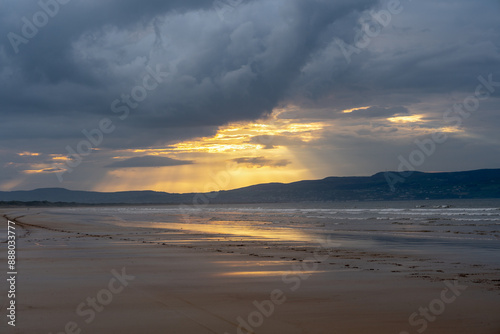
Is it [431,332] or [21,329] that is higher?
[21,329]

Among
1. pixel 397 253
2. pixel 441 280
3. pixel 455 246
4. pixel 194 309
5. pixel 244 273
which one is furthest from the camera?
pixel 455 246

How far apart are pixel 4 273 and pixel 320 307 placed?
7386 mm

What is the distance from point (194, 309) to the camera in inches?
318

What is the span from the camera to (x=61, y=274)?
1163cm

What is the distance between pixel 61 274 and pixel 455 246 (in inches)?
584

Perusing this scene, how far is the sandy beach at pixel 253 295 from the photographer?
719 cm

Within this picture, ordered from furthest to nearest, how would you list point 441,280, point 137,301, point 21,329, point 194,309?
point 441,280 → point 137,301 → point 194,309 → point 21,329

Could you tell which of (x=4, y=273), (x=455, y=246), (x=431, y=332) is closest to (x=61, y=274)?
(x=4, y=273)

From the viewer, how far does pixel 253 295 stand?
9273 millimetres

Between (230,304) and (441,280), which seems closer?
(230,304)

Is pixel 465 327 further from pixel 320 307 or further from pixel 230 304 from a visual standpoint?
pixel 230 304

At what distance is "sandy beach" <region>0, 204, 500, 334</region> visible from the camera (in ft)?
23.6

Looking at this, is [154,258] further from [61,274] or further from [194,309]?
[194,309]

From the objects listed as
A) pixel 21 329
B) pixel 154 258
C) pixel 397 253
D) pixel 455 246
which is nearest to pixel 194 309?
pixel 21 329
